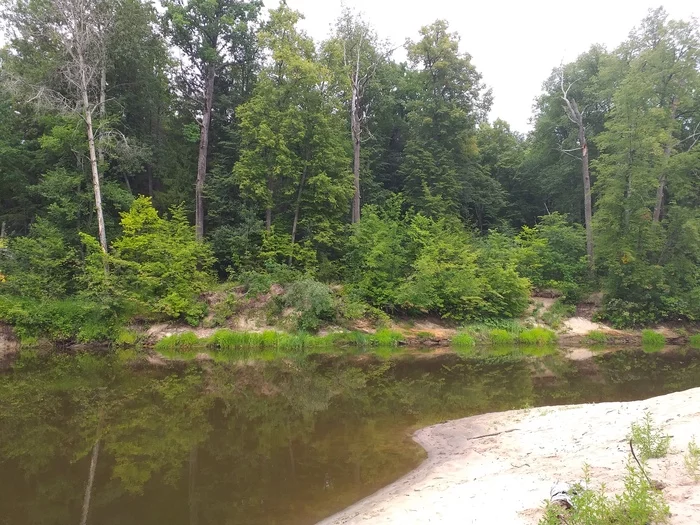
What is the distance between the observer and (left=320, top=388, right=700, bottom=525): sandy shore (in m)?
5.47

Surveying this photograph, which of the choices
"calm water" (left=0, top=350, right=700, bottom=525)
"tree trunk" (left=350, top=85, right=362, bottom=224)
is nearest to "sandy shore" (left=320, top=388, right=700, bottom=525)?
"calm water" (left=0, top=350, right=700, bottom=525)

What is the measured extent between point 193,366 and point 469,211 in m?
27.7

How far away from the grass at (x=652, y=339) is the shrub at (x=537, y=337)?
4.56m

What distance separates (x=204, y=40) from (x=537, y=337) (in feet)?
83.2

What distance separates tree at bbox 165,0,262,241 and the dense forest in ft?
0.43

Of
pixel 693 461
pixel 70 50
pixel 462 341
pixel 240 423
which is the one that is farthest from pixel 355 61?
pixel 693 461

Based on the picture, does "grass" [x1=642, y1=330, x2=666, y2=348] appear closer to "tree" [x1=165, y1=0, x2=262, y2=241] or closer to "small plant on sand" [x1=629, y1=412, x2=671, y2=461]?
"small plant on sand" [x1=629, y1=412, x2=671, y2=461]

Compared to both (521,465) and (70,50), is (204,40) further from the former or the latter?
(521,465)

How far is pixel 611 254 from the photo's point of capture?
24906mm

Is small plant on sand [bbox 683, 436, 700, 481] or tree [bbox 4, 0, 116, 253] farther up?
tree [bbox 4, 0, 116, 253]

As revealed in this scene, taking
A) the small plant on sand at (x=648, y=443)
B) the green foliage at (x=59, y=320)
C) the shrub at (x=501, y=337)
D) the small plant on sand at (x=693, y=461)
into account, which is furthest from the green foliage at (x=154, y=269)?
the small plant on sand at (x=693, y=461)

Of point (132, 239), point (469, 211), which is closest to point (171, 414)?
point (132, 239)

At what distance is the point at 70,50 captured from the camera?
69.5 feet

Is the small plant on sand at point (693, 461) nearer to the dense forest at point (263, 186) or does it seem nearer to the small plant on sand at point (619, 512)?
the small plant on sand at point (619, 512)
